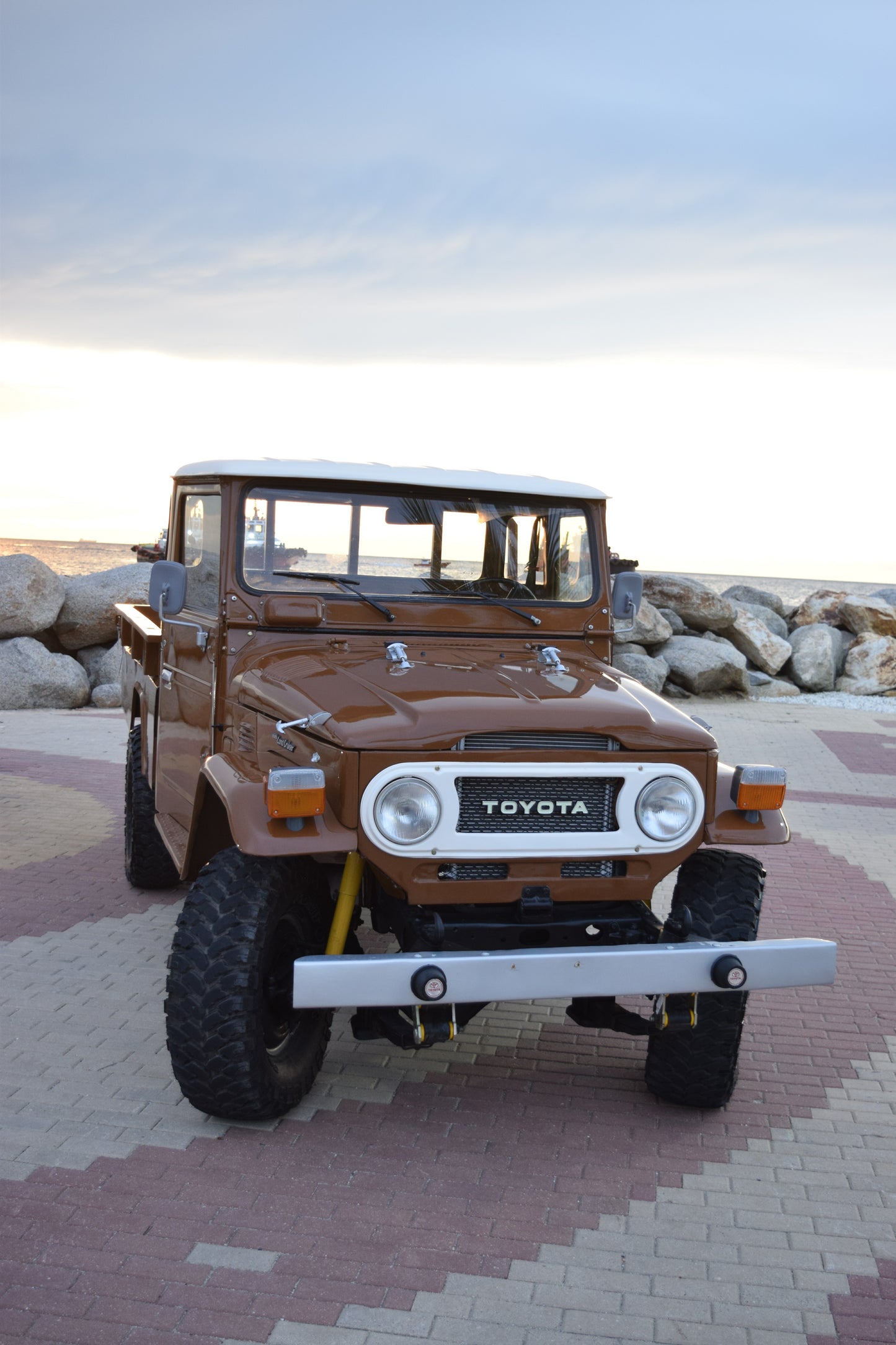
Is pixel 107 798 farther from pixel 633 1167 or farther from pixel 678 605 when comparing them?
pixel 678 605

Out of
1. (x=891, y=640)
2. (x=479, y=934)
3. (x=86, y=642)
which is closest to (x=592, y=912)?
(x=479, y=934)

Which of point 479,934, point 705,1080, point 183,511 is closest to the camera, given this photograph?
point 479,934

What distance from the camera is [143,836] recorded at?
6773 millimetres

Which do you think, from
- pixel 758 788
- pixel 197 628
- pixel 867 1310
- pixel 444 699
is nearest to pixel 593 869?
pixel 758 788

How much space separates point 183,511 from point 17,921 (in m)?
2.51

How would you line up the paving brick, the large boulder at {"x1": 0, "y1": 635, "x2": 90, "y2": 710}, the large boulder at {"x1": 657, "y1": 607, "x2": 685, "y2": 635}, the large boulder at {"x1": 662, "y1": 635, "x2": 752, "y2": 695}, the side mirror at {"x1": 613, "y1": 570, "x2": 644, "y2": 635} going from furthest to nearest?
the large boulder at {"x1": 657, "y1": 607, "x2": 685, "y2": 635} < the large boulder at {"x1": 662, "y1": 635, "x2": 752, "y2": 695} < the large boulder at {"x1": 0, "y1": 635, "x2": 90, "y2": 710} < the side mirror at {"x1": 613, "y1": 570, "x2": 644, "y2": 635} < the paving brick

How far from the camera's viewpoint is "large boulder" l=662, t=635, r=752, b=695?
1773 centimetres

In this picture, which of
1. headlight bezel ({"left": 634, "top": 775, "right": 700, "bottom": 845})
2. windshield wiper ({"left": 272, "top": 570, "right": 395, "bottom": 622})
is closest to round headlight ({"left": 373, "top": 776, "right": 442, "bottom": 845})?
headlight bezel ({"left": 634, "top": 775, "right": 700, "bottom": 845})

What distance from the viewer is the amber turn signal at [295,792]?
3527 mm

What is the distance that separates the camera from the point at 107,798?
962 centimetres

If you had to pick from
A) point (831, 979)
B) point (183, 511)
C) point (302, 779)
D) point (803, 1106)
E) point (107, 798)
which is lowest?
point (107, 798)

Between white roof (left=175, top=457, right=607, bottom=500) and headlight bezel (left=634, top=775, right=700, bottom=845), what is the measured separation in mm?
1628

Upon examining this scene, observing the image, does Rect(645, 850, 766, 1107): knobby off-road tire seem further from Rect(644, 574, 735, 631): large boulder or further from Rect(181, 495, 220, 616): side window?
Rect(644, 574, 735, 631): large boulder

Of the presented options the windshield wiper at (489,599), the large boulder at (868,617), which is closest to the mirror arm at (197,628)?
the windshield wiper at (489,599)
